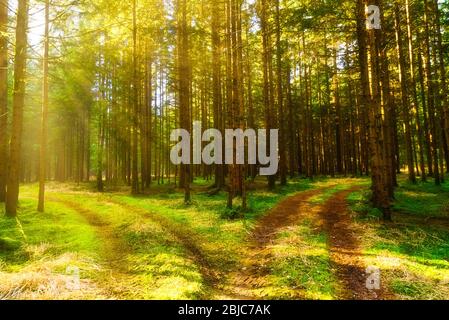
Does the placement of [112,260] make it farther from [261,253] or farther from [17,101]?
[17,101]

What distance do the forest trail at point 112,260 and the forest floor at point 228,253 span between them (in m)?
0.03

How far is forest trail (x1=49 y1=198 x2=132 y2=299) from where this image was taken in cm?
632

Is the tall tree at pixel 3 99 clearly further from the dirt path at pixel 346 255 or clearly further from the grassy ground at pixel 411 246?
the grassy ground at pixel 411 246

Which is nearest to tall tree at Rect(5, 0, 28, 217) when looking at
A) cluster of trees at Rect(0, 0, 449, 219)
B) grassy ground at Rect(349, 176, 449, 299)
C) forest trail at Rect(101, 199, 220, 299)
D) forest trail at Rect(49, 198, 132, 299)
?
cluster of trees at Rect(0, 0, 449, 219)

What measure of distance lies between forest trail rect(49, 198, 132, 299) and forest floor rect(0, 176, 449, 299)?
0.03 meters

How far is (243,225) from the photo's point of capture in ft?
37.6

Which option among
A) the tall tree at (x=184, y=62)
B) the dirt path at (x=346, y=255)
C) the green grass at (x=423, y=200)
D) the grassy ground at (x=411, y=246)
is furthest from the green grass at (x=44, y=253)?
the green grass at (x=423, y=200)

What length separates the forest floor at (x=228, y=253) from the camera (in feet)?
20.3

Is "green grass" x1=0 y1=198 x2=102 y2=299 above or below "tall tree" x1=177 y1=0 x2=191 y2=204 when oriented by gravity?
below

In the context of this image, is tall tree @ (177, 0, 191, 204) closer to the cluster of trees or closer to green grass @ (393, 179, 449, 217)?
the cluster of trees

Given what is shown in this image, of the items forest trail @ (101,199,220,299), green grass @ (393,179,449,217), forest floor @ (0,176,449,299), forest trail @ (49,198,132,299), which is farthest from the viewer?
green grass @ (393,179,449,217)

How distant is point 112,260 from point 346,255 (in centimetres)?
607

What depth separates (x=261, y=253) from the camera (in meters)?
8.62
